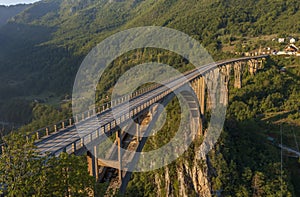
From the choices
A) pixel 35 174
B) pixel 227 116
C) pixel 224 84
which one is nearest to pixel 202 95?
pixel 227 116

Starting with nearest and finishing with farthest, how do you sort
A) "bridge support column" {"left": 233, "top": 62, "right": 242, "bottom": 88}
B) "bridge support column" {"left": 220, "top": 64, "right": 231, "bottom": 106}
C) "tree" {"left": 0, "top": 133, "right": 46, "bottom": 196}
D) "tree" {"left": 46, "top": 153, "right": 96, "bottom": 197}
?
1. "tree" {"left": 0, "top": 133, "right": 46, "bottom": 196}
2. "tree" {"left": 46, "top": 153, "right": 96, "bottom": 197}
3. "bridge support column" {"left": 220, "top": 64, "right": 231, "bottom": 106}
4. "bridge support column" {"left": 233, "top": 62, "right": 242, "bottom": 88}

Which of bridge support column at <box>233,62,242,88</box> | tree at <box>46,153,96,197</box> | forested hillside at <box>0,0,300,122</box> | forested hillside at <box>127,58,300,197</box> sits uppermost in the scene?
forested hillside at <box>0,0,300,122</box>

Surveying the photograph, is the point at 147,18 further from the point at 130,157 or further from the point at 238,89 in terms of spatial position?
the point at 130,157

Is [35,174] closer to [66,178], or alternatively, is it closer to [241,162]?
[66,178]

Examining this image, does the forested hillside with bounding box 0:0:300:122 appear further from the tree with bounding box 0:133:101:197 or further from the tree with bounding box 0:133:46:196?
the tree with bounding box 0:133:46:196

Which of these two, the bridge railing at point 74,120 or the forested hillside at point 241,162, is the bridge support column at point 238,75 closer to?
the forested hillside at point 241,162

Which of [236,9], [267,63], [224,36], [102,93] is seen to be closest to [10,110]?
[102,93]

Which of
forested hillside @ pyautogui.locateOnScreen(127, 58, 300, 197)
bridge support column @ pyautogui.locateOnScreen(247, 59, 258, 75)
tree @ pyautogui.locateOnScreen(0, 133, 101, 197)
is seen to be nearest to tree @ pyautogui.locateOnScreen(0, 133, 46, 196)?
tree @ pyautogui.locateOnScreen(0, 133, 101, 197)

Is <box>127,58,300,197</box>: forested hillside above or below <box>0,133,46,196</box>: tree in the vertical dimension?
below
